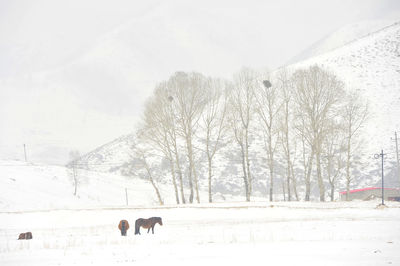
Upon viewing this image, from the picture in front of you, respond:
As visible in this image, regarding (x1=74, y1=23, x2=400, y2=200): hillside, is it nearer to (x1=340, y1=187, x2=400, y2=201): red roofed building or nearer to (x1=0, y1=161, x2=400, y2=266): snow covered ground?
(x1=340, y1=187, x2=400, y2=201): red roofed building

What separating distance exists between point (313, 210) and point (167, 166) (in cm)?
4862

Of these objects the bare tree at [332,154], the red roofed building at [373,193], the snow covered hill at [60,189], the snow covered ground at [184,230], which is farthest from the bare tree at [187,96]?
the red roofed building at [373,193]

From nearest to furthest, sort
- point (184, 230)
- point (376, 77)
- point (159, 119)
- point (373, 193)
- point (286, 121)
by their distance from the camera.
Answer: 1. point (184, 230)
2. point (286, 121)
3. point (159, 119)
4. point (373, 193)
5. point (376, 77)

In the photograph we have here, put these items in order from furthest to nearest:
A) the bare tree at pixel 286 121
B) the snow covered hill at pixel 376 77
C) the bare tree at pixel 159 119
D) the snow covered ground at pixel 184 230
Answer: the snow covered hill at pixel 376 77 < the bare tree at pixel 159 119 < the bare tree at pixel 286 121 < the snow covered ground at pixel 184 230

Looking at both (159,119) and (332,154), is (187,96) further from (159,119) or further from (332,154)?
(332,154)

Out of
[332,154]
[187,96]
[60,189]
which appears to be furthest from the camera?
[60,189]

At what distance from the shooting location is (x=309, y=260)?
35.8 feet

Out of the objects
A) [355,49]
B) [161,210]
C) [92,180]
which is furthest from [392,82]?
[161,210]

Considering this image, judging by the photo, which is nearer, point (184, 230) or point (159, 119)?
point (184, 230)

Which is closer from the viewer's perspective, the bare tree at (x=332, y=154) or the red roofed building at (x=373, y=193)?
the bare tree at (x=332, y=154)

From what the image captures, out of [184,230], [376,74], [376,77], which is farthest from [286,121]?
[376,74]

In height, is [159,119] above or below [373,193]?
above

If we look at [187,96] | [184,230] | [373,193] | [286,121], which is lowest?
[373,193]

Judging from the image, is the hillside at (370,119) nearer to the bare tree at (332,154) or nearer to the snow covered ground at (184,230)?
the snow covered ground at (184,230)
